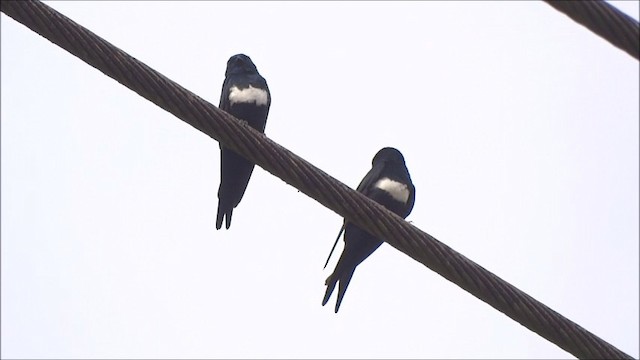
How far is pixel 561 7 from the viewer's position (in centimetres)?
245

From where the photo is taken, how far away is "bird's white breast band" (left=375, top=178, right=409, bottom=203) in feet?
16.7

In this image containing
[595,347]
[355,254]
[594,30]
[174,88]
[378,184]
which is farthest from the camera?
[378,184]

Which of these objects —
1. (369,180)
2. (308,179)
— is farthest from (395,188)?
(308,179)

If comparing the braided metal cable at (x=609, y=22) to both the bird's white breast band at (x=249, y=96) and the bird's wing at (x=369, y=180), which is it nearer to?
the bird's wing at (x=369, y=180)

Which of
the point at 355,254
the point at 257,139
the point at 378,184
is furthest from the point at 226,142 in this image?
the point at 378,184

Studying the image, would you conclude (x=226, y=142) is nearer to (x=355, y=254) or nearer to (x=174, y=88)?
(x=174, y=88)

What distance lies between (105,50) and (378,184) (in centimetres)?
248

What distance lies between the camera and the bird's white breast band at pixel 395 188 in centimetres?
510

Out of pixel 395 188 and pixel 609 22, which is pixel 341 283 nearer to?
pixel 395 188

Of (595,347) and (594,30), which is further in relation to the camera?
(595,347)

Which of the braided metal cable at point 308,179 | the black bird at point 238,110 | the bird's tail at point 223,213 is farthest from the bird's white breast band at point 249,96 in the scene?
the braided metal cable at point 308,179

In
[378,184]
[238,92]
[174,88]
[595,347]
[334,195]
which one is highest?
[238,92]

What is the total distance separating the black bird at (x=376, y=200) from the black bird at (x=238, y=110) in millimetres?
543

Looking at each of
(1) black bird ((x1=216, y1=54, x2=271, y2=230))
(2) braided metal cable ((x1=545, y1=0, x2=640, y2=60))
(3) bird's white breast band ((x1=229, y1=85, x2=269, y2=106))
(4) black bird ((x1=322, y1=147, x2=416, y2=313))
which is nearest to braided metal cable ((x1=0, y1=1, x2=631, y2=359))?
(2) braided metal cable ((x1=545, y1=0, x2=640, y2=60))
